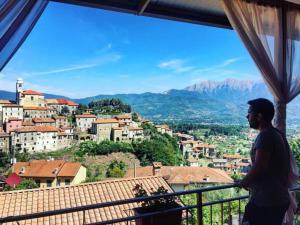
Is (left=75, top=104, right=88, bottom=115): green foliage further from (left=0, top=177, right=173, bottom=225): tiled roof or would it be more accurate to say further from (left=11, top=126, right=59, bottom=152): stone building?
(left=0, top=177, right=173, bottom=225): tiled roof

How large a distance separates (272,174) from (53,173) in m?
16.1

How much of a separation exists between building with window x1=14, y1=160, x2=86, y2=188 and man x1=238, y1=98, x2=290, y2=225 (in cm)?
1469

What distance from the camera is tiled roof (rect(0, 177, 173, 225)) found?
19.9ft

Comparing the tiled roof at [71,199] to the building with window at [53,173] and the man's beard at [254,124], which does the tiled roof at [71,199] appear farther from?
the building with window at [53,173]

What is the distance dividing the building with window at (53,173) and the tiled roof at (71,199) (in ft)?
28.9

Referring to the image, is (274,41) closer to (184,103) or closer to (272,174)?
(272,174)

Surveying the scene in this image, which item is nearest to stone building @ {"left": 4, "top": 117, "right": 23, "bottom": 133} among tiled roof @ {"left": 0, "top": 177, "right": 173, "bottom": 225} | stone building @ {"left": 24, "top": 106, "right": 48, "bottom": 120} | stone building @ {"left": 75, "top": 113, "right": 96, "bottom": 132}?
stone building @ {"left": 24, "top": 106, "right": 48, "bottom": 120}

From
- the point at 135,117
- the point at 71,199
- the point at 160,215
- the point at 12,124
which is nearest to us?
the point at 160,215

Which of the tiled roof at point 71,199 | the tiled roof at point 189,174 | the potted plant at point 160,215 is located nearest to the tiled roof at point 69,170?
the tiled roof at point 189,174

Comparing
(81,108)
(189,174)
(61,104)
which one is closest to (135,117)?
(81,108)

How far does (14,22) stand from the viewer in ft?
6.66

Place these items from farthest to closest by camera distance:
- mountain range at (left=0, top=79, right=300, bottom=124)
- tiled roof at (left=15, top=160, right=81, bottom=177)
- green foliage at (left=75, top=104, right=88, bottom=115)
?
green foliage at (left=75, top=104, right=88, bottom=115) → tiled roof at (left=15, top=160, right=81, bottom=177) → mountain range at (left=0, top=79, right=300, bottom=124)

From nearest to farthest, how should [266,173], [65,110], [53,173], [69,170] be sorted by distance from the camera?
[266,173], [53,173], [69,170], [65,110]

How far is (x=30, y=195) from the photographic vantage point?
6.71 metres
